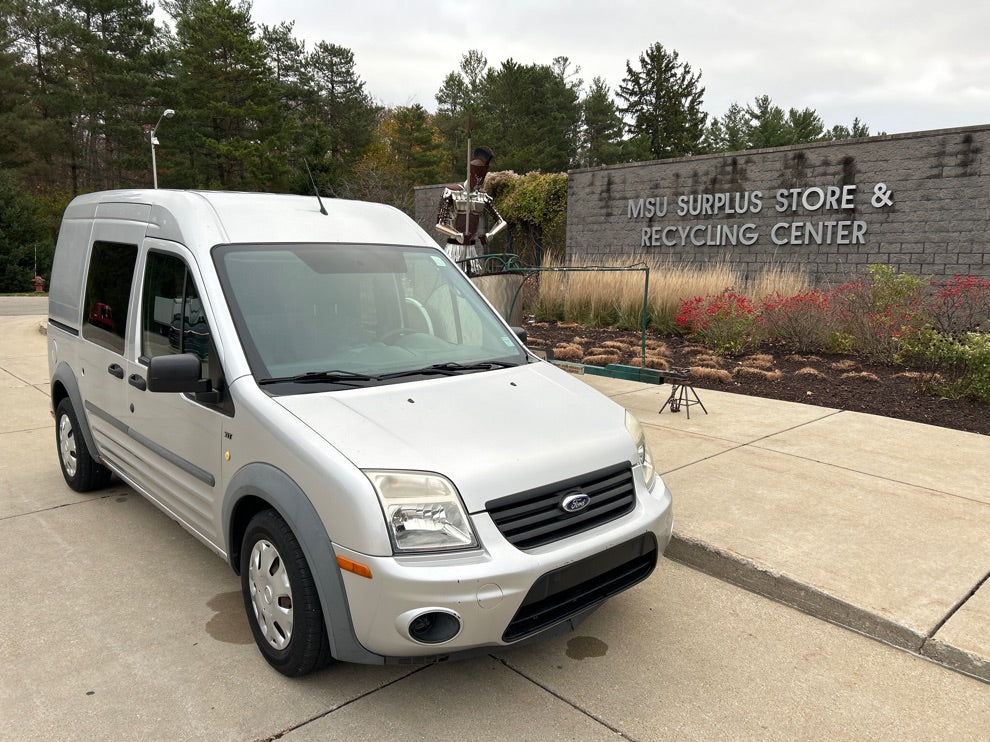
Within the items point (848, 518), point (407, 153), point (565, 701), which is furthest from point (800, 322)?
point (407, 153)

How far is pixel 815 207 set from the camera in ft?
48.0

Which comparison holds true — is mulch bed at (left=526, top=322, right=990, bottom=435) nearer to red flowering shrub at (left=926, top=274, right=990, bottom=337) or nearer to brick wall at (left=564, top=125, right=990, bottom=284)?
red flowering shrub at (left=926, top=274, right=990, bottom=337)

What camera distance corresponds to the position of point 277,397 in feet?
9.62

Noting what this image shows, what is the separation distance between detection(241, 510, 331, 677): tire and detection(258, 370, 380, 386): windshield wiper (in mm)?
550

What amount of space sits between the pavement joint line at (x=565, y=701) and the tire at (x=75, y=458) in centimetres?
334

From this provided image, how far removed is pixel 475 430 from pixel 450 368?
697mm

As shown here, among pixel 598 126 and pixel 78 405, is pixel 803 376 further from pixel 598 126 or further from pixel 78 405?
pixel 598 126

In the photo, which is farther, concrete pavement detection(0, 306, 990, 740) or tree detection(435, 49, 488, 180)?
tree detection(435, 49, 488, 180)

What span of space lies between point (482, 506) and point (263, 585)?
1059 millimetres

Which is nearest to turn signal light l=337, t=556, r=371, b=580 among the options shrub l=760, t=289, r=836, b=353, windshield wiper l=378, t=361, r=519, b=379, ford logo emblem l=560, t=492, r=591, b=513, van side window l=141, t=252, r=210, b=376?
ford logo emblem l=560, t=492, r=591, b=513

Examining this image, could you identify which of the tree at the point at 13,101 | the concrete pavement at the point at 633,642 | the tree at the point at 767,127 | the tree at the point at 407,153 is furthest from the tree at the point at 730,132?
the concrete pavement at the point at 633,642

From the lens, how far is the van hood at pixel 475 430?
262cm

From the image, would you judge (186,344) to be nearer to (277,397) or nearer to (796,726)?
(277,397)

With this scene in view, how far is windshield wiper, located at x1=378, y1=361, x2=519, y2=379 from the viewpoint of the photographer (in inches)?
132
